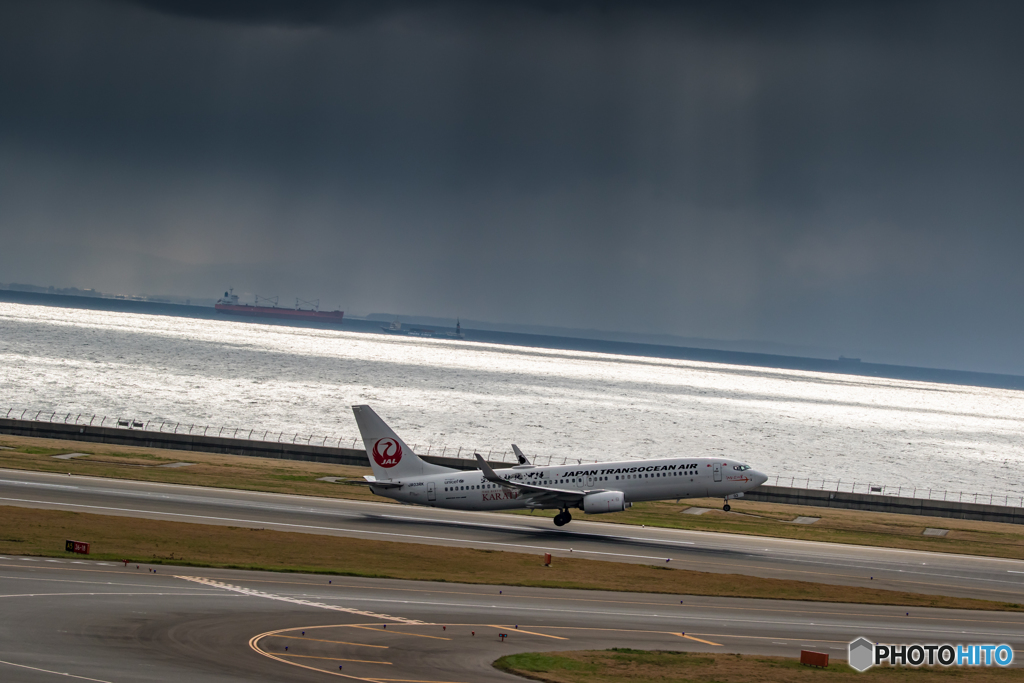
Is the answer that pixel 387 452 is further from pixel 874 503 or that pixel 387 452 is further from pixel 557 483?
pixel 874 503

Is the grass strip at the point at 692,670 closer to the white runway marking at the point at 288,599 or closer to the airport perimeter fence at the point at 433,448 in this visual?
the white runway marking at the point at 288,599

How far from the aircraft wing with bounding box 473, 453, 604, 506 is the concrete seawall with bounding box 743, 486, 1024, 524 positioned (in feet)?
94.9

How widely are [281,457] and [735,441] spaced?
3921 inches

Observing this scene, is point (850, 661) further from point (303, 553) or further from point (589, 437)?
point (589, 437)

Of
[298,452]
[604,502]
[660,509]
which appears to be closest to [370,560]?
[604,502]

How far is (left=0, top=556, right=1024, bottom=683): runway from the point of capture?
95.9 ft

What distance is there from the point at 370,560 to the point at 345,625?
14421 mm

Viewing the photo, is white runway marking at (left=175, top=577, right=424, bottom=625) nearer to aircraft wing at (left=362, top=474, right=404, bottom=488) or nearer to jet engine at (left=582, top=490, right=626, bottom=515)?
aircraft wing at (left=362, top=474, right=404, bottom=488)

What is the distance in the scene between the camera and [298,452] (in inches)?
3829

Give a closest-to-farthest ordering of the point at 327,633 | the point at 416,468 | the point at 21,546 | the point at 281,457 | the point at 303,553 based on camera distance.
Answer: the point at 327,633 → the point at 21,546 → the point at 303,553 → the point at 416,468 → the point at 281,457

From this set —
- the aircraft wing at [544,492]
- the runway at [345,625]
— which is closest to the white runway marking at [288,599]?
the runway at [345,625]

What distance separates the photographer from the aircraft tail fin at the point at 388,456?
66.1 meters

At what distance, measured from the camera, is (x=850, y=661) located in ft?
113

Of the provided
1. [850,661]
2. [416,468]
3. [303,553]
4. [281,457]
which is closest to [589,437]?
[281,457]
